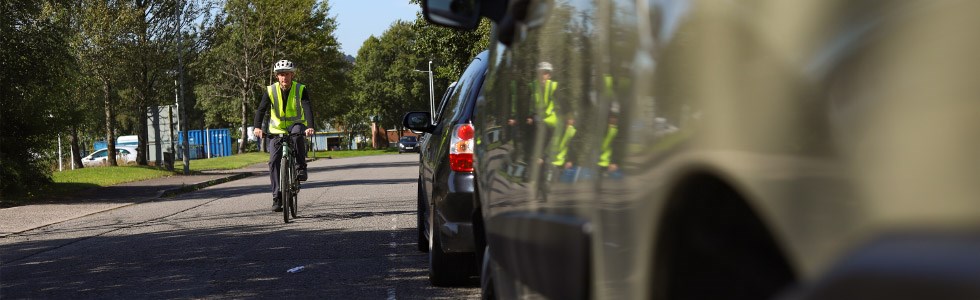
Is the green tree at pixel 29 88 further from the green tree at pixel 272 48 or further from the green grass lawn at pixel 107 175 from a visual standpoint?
the green tree at pixel 272 48

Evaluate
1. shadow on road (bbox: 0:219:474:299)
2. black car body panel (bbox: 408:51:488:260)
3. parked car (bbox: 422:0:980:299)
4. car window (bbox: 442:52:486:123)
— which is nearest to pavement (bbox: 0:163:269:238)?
shadow on road (bbox: 0:219:474:299)

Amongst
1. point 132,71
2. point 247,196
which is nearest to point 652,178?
point 247,196

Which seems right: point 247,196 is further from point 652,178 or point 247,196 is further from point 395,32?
point 395,32

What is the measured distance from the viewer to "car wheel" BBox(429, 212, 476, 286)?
7.23 m

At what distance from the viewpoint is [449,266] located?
23.8 feet

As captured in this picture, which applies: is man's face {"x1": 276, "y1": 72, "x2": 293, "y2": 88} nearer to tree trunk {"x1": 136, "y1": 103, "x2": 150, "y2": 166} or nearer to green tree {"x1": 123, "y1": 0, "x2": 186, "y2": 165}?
green tree {"x1": 123, "y1": 0, "x2": 186, "y2": 165}

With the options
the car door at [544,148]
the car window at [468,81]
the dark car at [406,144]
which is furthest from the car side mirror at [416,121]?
the dark car at [406,144]

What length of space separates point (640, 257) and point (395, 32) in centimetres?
10564

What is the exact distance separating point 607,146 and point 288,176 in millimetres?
11073

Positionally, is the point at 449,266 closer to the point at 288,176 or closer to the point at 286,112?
the point at 288,176

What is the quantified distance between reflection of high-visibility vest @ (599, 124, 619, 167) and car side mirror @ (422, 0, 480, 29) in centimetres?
158

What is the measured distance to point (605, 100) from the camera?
2.22 metres

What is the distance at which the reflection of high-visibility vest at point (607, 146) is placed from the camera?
2.14 m

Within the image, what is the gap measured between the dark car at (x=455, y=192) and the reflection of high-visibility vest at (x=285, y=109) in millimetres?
5437
